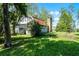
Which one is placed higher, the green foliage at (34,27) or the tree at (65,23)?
the tree at (65,23)

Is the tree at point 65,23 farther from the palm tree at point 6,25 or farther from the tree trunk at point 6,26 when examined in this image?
the tree trunk at point 6,26

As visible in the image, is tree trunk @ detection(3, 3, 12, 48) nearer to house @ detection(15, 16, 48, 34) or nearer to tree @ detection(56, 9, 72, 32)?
house @ detection(15, 16, 48, 34)

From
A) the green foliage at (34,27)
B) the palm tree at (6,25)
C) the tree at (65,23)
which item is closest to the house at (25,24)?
the green foliage at (34,27)

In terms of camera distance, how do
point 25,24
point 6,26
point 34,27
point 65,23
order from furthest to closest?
point 25,24 → point 34,27 → point 65,23 → point 6,26

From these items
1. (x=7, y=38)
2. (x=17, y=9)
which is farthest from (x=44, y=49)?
(x=17, y=9)

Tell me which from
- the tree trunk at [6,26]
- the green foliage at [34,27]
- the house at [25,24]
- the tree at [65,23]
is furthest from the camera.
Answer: the green foliage at [34,27]

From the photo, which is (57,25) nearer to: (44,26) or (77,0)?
(77,0)

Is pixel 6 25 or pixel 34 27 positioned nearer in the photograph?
pixel 6 25

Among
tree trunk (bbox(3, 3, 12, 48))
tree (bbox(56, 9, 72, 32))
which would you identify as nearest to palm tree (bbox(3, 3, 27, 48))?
tree trunk (bbox(3, 3, 12, 48))

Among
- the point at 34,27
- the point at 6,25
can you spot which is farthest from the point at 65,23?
the point at 6,25

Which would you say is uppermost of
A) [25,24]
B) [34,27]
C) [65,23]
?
[65,23]

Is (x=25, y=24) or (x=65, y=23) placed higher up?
(x=65, y=23)

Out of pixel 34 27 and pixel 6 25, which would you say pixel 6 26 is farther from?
pixel 34 27

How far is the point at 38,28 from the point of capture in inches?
401
